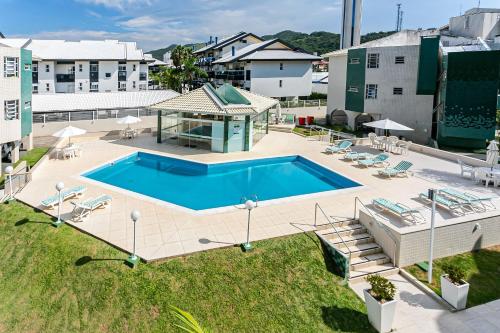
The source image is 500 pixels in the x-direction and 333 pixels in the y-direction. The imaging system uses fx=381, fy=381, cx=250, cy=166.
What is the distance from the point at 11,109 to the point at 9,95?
788 millimetres

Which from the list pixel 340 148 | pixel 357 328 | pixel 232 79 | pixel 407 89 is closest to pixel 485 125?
pixel 407 89

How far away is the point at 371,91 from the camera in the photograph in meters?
32.2

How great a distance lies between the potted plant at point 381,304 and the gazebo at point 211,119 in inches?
624

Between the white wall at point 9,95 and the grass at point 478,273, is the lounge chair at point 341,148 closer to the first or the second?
the grass at point 478,273

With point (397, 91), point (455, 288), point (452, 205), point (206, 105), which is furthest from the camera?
point (397, 91)

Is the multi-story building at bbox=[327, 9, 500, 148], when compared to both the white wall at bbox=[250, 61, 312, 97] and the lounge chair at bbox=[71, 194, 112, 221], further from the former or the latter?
the lounge chair at bbox=[71, 194, 112, 221]

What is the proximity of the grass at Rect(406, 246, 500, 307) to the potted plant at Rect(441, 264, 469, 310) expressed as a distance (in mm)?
420

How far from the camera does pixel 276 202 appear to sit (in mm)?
15453

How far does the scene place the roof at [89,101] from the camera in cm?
3045

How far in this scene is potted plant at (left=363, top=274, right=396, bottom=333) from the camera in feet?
30.3

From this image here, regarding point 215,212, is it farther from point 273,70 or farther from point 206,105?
point 273,70

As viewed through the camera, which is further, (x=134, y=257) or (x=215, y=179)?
(x=215, y=179)

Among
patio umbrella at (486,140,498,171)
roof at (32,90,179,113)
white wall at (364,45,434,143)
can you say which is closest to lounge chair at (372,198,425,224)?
patio umbrella at (486,140,498,171)

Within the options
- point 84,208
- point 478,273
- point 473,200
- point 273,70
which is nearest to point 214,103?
point 84,208
